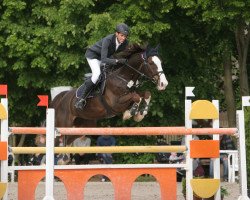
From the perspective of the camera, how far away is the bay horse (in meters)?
10.1

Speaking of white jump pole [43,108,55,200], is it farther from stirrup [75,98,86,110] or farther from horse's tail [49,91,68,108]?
horse's tail [49,91,68,108]

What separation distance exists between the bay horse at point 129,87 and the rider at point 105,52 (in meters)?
0.11

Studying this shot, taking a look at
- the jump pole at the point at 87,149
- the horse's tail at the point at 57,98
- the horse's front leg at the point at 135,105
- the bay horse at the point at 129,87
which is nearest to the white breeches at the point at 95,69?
the bay horse at the point at 129,87

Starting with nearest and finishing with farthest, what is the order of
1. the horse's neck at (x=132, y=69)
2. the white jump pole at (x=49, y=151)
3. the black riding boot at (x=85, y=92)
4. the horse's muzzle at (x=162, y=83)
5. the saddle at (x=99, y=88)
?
the white jump pole at (x=49, y=151) < the horse's muzzle at (x=162, y=83) < the horse's neck at (x=132, y=69) < the saddle at (x=99, y=88) < the black riding boot at (x=85, y=92)

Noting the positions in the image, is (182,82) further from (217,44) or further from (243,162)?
(243,162)

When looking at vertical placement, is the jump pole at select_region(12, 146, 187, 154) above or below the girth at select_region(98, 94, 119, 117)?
below

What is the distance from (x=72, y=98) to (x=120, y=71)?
1287 mm

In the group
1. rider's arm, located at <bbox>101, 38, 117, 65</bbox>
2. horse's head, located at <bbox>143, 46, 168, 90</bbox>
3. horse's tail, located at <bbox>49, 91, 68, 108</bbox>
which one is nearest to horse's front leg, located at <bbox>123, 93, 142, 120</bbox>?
horse's head, located at <bbox>143, 46, 168, 90</bbox>

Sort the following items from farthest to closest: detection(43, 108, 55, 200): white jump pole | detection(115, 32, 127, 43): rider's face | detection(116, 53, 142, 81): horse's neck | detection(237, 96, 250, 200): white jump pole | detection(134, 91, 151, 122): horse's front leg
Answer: detection(116, 53, 142, 81): horse's neck, detection(115, 32, 127, 43): rider's face, detection(134, 91, 151, 122): horse's front leg, detection(237, 96, 250, 200): white jump pole, detection(43, 108, 55, 200): white jump pole

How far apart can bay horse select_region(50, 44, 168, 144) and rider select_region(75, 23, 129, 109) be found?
0.11m

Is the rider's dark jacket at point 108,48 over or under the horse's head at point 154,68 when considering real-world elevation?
over

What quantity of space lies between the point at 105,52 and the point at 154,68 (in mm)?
736

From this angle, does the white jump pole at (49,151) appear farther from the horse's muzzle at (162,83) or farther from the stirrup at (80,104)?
the stirrup at (80,104)

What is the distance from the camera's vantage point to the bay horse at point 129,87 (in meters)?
10.1
